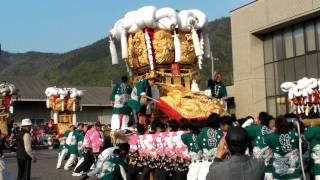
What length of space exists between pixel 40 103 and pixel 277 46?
18.5 metres

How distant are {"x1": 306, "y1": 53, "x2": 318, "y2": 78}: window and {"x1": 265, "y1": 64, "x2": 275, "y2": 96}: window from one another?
357 centimetres

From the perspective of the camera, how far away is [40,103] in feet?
130

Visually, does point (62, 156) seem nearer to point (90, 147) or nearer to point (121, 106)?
point (90, 147)

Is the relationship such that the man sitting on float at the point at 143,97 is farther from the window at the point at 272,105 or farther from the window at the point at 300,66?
the window at the point at 272,105

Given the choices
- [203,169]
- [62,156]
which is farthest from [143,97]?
[203,169]

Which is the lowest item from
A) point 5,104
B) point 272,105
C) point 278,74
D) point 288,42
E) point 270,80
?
point 272,105

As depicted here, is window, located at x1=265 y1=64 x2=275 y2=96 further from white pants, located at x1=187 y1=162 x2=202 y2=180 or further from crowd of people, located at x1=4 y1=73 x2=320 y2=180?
white pants, located at x1=187 y1=162 x2=202 y2=180

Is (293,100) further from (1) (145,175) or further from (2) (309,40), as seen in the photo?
(2) (309,40)

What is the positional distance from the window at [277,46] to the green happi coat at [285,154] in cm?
2584

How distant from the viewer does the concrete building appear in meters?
38.4

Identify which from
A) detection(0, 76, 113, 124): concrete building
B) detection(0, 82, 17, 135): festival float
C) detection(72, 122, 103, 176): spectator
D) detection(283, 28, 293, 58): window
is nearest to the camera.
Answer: detection(72, 122, 103, 176): spectator

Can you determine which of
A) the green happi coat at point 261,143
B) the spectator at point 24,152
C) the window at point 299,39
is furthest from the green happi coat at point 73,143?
the window at point 299,39

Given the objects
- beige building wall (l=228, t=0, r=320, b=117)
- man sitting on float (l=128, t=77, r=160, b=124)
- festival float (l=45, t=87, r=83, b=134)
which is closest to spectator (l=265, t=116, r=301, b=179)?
man sitting on float (l=128, t=77, r=160, b=124)

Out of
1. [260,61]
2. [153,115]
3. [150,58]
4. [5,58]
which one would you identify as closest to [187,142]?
[153,115]
